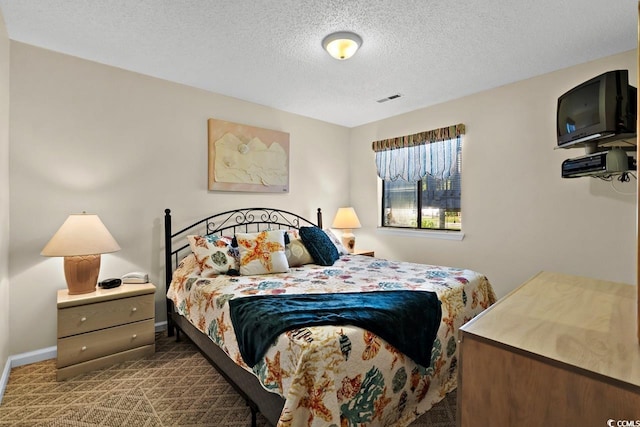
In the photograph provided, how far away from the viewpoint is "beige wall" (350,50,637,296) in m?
2.62

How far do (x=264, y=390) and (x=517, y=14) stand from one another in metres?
2.79

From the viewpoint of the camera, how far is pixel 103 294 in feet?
7.66

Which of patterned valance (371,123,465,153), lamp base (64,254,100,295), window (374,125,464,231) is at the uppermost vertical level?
patterned valance (371,123,465,153)

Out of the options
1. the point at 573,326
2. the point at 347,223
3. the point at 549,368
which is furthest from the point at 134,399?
the point at 347,223

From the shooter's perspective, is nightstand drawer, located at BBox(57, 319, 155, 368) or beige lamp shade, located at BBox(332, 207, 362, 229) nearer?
nightstand drawer, located at BBox(57, 319, 155, 368)

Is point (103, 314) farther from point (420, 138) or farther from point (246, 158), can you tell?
point (420, 138)

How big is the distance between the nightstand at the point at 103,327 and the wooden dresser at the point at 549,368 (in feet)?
7.96

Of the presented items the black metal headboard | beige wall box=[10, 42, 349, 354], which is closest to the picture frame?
beige wall box=[10, 42, 349, 354]

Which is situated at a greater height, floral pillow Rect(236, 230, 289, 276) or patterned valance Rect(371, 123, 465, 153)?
patterned valance Rect(371, 123, 465, 153)

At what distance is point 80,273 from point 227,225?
1.43 meters

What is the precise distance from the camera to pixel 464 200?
3578mm

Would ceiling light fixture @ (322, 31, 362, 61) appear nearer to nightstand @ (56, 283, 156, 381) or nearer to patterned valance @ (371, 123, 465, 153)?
patterned valance @ (371, 123, 465, 153)

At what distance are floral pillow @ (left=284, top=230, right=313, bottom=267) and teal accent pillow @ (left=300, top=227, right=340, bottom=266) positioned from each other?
0.04m

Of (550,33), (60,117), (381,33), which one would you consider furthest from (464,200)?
(60,117)
